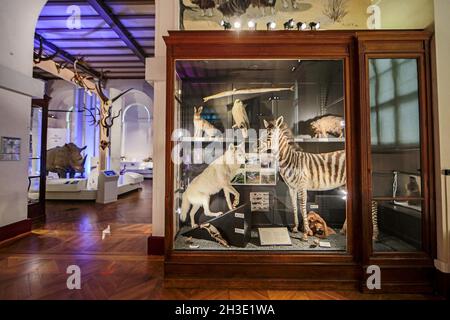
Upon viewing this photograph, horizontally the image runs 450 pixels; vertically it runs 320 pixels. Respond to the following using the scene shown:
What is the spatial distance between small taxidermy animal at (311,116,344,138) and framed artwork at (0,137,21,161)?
13.3 ft

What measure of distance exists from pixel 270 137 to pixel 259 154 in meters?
0.21

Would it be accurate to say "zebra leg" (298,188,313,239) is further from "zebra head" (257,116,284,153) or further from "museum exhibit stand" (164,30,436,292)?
"zebra head" (257,116,284,153)

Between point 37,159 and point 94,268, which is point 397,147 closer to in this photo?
point 94,268

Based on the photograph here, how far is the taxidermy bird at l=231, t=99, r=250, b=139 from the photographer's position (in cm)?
237

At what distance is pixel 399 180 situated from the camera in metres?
2.11

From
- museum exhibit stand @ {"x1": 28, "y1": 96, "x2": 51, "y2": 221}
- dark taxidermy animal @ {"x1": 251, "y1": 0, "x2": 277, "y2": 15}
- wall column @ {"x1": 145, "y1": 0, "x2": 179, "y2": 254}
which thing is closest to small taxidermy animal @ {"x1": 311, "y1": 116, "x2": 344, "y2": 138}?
dark taxidermy animal @ {"x1": 251, "y1": 0, "x2": 277, "y2": 15}

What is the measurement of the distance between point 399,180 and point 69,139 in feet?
40.2

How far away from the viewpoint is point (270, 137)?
233cm
